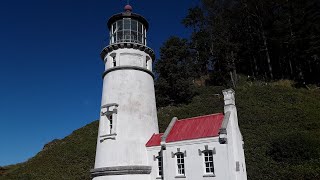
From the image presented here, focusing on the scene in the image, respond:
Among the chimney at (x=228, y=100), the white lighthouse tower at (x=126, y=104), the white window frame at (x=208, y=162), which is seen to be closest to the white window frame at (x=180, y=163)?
the white window frame at (x=208, y=162)

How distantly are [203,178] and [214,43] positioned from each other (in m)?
32.3

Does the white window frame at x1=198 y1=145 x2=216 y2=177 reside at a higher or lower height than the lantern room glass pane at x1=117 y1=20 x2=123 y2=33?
lower

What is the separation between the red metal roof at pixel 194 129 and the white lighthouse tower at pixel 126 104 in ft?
4.44

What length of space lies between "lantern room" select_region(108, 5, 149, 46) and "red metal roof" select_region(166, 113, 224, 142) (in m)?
7.25

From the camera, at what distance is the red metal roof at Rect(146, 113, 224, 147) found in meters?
16.1

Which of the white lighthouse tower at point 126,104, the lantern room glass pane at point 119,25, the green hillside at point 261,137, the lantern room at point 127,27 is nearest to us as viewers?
the white lighthouse tower at point 126,104

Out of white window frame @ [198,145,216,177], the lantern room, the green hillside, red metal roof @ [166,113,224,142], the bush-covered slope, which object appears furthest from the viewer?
the bush-covered slope

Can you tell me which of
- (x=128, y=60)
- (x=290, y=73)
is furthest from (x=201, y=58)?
(x=128, y=60)

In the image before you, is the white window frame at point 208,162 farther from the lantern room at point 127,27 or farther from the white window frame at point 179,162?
the lantern room at point 127,27

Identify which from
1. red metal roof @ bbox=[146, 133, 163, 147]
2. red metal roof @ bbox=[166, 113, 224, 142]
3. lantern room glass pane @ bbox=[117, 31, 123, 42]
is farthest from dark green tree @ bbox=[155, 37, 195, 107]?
red metal roof @ bbox=[166, 113, 224, 142]

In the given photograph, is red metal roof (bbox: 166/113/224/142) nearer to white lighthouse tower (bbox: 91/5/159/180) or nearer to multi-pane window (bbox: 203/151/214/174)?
multi-pane window (bbox: 203/151/214/174)

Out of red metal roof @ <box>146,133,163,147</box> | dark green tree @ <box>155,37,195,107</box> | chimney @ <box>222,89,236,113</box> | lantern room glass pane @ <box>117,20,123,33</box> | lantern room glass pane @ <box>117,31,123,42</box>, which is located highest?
dark green tree @ <box>155,37,195,107</box>

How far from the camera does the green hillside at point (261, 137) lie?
1947 cm

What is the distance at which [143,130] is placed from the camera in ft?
61.1
